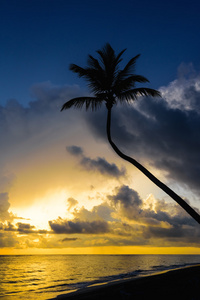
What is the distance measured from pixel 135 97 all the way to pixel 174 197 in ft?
17.4

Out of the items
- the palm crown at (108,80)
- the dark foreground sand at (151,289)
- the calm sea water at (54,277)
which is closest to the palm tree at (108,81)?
the palm crown at (108,80)

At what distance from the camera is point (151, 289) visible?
6312 millimetres

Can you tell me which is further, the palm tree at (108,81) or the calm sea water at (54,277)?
the calm sea water at (54,277)

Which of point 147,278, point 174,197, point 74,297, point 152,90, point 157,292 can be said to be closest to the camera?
point 74,297

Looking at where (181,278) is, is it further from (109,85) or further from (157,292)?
(109,85)

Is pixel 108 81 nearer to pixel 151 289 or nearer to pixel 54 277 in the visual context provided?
pixel 151 289

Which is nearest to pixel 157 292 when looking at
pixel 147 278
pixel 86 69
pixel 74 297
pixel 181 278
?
pixel 147 278

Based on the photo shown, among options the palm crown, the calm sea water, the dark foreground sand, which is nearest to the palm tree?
the palm crown

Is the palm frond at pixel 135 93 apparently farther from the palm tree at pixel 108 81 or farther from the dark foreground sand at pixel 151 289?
the dark foreground sand at pixel 151 289

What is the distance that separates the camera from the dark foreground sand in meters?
5.79

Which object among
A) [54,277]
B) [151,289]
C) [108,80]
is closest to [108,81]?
[108,80]

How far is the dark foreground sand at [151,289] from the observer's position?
5.79 metres

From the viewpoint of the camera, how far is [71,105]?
1088 cm

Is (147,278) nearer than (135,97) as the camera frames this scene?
Yes
